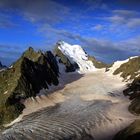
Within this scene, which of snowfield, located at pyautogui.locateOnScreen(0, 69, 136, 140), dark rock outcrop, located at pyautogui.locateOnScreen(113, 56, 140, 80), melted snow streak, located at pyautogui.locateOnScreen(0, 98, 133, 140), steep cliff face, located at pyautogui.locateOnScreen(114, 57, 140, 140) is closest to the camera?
steep cliff face, located at pyautogui.locateOnScreen(114, 57, 140, 140)

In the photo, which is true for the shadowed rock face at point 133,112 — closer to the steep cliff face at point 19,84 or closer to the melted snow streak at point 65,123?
the melted snow streak at point 65,123

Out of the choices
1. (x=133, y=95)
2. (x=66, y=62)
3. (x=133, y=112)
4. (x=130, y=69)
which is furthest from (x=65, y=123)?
(x=66, y=62)

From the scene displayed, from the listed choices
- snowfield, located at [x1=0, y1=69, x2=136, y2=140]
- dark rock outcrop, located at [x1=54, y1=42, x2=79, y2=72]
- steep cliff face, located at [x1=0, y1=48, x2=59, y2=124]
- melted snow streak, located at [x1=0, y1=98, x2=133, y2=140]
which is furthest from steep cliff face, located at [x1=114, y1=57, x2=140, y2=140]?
steep cliff face, located at [x1=0, y1=48, x2=59, y2=124]

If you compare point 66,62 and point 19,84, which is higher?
point 66,62

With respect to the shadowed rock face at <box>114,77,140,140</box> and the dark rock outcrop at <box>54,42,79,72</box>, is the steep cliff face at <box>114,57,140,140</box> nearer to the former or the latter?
the shadowed rock face at <box>114,77,140,140</box>

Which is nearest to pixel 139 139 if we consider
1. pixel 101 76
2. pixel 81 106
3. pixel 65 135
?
pixel 65 135

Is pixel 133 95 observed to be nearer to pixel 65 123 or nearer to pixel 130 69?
pixel 65 123

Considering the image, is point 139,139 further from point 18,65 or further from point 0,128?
point 18,65

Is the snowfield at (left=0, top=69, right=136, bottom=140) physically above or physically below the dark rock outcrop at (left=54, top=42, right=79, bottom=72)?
below
